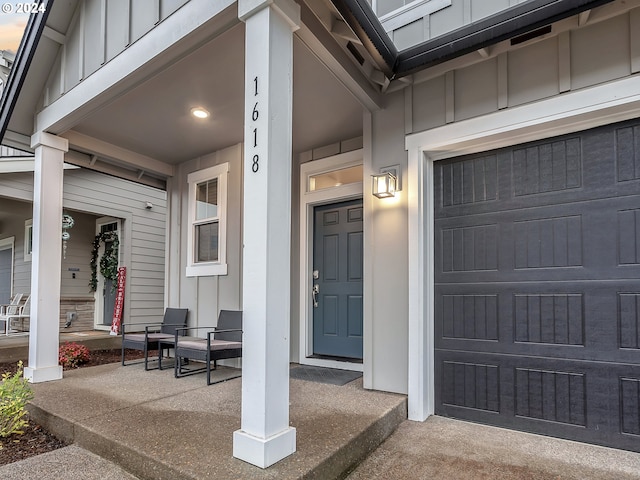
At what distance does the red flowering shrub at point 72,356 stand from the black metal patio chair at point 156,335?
55 centimetres

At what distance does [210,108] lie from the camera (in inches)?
155

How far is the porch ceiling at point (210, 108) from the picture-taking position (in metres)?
3.11

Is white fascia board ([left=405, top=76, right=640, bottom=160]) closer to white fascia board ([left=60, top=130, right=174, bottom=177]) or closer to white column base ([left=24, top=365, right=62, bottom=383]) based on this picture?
white fascia board ([left=60, top=130, right=174, bottom=177])

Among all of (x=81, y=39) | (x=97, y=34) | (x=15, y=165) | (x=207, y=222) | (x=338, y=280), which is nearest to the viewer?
(x=97, y=34)

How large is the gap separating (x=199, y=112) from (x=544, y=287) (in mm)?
3488

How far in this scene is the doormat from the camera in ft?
12.6

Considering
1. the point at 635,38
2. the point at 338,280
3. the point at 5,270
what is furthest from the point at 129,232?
the point at 635,38

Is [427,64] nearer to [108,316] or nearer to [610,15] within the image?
[610,15]

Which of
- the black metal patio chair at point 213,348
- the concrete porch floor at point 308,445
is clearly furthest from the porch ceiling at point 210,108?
the concrete porch floor at point 308,445

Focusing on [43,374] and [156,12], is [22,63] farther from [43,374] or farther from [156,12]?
[43,374]

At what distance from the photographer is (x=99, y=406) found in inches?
119

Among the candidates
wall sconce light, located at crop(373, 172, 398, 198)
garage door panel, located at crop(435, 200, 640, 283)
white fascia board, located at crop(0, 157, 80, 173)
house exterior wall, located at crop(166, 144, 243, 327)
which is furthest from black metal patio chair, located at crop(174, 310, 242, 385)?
white fascia board, located at crop(0, 157, 80, 173)

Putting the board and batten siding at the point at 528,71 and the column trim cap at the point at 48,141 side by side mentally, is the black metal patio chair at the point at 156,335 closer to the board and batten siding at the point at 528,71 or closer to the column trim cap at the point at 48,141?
the column trim cap at the point at 48,141

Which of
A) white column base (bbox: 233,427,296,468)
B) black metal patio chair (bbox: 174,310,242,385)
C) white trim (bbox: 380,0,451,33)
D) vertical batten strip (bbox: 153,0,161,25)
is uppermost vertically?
white trim (bbox: 380,0,451,33)
